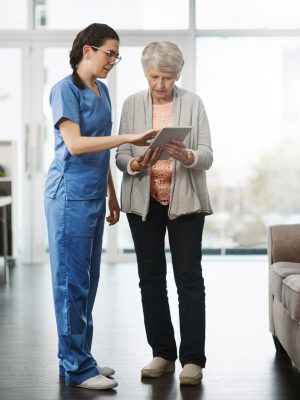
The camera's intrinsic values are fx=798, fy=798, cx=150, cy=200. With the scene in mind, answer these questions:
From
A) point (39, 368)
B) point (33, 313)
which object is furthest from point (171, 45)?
point (33, 313)

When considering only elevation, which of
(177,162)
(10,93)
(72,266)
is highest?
(10,93)

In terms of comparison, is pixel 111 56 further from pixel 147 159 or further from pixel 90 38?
pixel 147 159

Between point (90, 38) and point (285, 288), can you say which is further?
point (285, 288)

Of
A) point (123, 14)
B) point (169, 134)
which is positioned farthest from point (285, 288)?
point (123, 14)

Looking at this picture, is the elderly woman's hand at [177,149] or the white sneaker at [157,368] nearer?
the elderly woman's hand at [177,149]

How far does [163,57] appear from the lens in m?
3.04

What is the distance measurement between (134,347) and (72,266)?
0.97m

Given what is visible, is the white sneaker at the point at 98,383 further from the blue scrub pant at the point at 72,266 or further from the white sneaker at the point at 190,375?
the white sneaker at the point at 190,375

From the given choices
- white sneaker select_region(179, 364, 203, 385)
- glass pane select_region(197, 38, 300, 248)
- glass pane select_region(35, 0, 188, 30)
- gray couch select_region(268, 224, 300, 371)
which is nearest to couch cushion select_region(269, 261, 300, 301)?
gray couch select_region(268, 224, 300, 371)

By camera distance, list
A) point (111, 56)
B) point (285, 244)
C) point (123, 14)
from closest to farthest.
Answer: point (111, 56) < point (285, 244) < point (123, 14)

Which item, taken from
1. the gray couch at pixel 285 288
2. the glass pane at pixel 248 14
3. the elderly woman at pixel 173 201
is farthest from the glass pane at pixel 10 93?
the elderly woman at pixel 173 201

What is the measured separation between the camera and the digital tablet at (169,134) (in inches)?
112

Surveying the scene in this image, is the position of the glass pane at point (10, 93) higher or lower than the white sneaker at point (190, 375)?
higher

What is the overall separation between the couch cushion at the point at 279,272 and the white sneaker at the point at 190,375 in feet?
1.74
